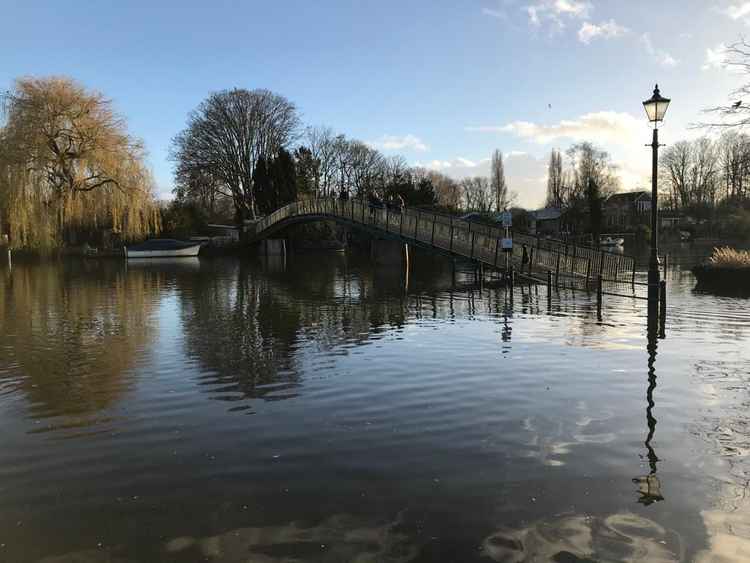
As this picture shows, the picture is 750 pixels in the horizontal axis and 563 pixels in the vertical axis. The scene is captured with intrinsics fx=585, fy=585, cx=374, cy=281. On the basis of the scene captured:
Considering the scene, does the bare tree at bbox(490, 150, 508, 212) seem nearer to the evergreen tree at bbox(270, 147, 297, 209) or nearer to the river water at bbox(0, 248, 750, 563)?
the evergreen tree at bbox(270, 147, 297, 209)

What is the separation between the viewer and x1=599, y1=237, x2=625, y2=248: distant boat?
69963 millimetres

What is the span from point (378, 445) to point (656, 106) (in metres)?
10.8

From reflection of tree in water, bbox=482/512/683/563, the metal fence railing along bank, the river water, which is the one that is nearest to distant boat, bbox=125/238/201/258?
the metal fence railing along bank

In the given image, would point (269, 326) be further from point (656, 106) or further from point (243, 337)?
point (656, 106)

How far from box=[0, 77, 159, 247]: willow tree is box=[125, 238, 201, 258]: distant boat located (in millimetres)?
6095

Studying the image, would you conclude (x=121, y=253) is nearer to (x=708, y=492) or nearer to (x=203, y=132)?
(x=203, y=132)

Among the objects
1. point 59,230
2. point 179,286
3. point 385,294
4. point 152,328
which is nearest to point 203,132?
point 59,230

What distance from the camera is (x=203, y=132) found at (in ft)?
192

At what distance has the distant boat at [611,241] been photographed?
230ft

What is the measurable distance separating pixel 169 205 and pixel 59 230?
23.3 meters

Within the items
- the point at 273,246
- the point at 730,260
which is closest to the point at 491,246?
the point at 730,260

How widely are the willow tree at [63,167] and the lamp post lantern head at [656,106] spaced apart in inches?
1397

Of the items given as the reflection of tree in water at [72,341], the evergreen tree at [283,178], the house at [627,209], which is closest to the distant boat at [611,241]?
the house at [627,209]

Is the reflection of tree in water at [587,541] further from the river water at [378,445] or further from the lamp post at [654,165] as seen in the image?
the lamp post at [654,165]
